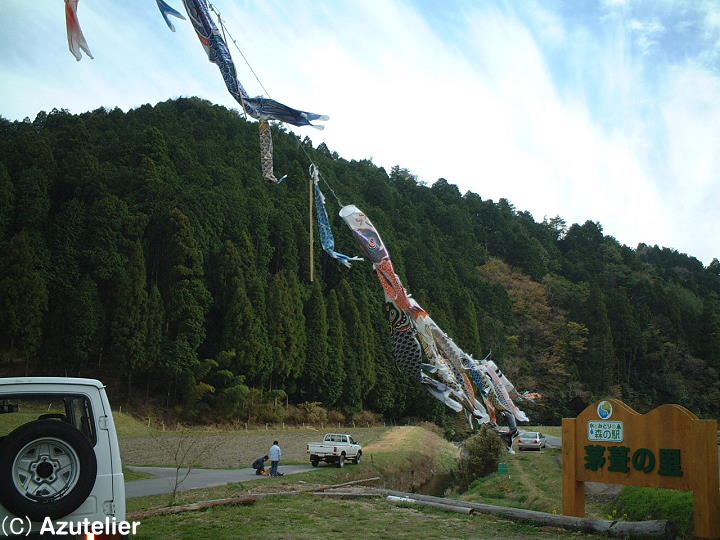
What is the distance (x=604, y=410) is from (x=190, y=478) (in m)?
10.2

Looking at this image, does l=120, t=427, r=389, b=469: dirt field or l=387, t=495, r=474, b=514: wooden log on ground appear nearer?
l=387, t=495, r=474, b=514: wooden log on ground

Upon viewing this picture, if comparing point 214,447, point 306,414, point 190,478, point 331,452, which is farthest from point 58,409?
point 306,414

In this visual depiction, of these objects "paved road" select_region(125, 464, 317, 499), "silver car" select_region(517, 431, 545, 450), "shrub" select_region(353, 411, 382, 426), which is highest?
"shrub" select_region(353, 411, 382, 426)

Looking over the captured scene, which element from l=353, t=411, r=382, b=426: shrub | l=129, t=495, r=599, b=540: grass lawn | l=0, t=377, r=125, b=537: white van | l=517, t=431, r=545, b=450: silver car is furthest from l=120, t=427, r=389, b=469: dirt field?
l=0, t=377, r=125, b=537: white van

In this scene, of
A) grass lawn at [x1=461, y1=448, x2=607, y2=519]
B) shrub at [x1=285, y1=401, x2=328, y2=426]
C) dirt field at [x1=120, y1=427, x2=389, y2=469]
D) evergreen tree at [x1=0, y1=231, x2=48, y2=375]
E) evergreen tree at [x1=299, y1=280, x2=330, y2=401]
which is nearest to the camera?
grass lawn at [x1=461, y1=448, x2=607, y2=519]

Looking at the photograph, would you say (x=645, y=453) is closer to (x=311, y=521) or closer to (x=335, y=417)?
(x=311, y=521)

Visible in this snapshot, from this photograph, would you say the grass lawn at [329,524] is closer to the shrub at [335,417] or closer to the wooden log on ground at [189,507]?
the wooden log on ground at [189,507]

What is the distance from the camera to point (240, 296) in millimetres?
34656

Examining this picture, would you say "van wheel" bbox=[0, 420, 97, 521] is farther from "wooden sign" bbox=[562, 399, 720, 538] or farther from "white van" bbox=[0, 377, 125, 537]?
"wooden sign" bbox=[562, 399, 720, 538]

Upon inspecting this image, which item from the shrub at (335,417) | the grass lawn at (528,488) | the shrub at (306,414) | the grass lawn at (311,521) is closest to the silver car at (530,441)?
the grass lawn at (528,488)

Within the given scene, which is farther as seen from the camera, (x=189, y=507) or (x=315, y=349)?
(x=315, y=349)

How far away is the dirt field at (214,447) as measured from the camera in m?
19.6

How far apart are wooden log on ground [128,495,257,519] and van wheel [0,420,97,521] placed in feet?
18.7

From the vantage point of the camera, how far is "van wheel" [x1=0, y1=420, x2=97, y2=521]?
369cm
